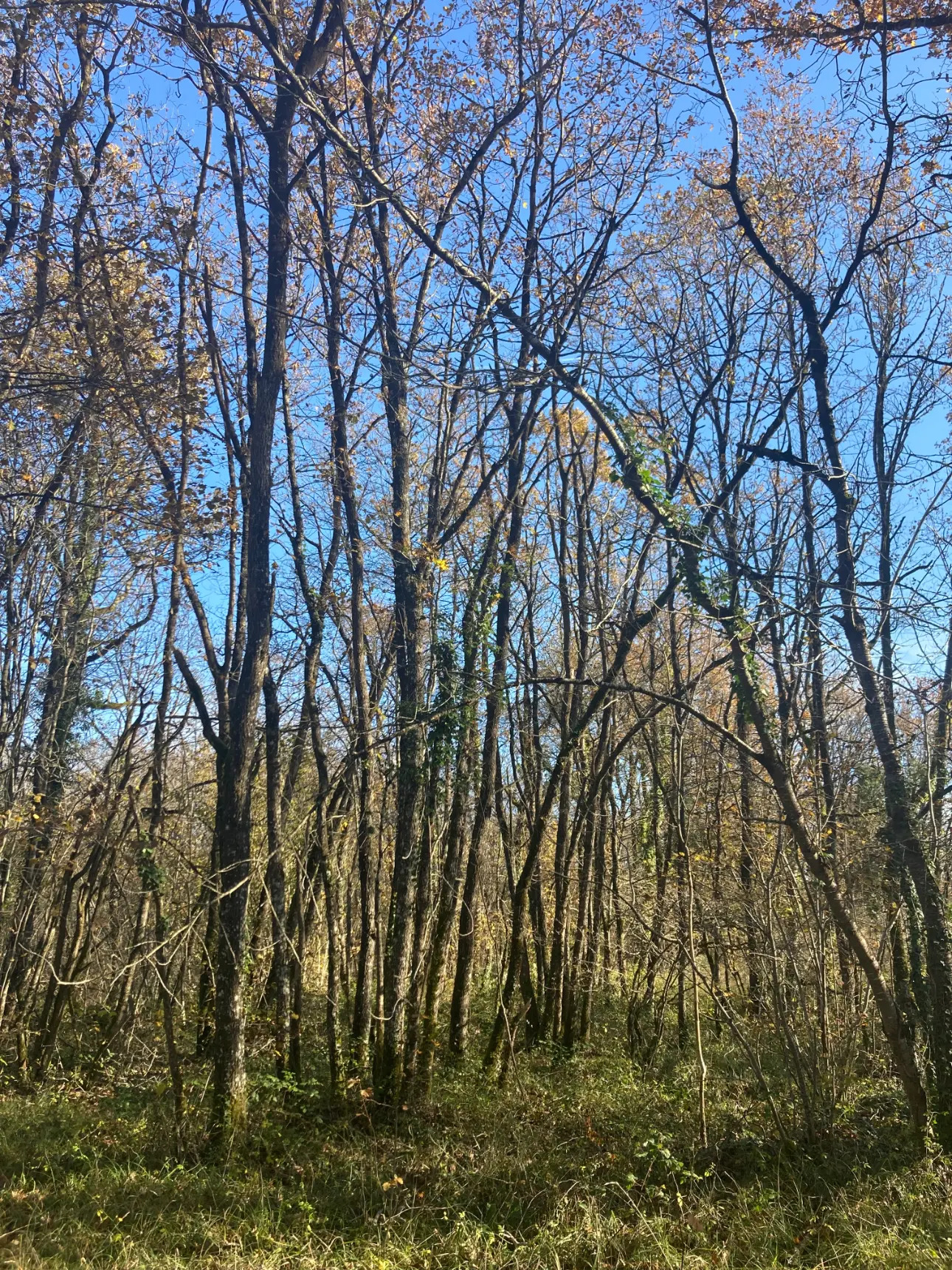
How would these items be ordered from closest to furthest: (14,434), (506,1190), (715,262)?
1. (506,1190)
2. (14,434)
3. (715,262)

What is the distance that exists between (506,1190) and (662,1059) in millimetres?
4179

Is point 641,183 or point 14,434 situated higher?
point 641,183

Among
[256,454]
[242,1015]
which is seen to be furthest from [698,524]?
[242,1015]

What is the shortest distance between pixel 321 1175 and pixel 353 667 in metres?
4.59

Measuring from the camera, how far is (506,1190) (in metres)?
5.60

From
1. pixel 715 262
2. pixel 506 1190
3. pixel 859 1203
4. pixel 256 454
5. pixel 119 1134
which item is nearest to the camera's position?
pixel 859 1203

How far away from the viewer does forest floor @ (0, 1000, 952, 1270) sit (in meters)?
4.70

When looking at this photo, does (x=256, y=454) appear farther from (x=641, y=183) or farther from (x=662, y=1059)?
(x=662, y=1059)

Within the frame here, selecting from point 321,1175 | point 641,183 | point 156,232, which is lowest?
point 321,1175

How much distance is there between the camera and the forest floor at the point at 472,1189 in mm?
4695

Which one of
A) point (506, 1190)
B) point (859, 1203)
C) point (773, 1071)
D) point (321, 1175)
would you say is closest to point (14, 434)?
point (321, 1175)

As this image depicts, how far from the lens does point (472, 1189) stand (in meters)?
5.62

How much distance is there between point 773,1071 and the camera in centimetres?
817

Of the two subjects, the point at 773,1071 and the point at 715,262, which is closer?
the point at 773,1071
